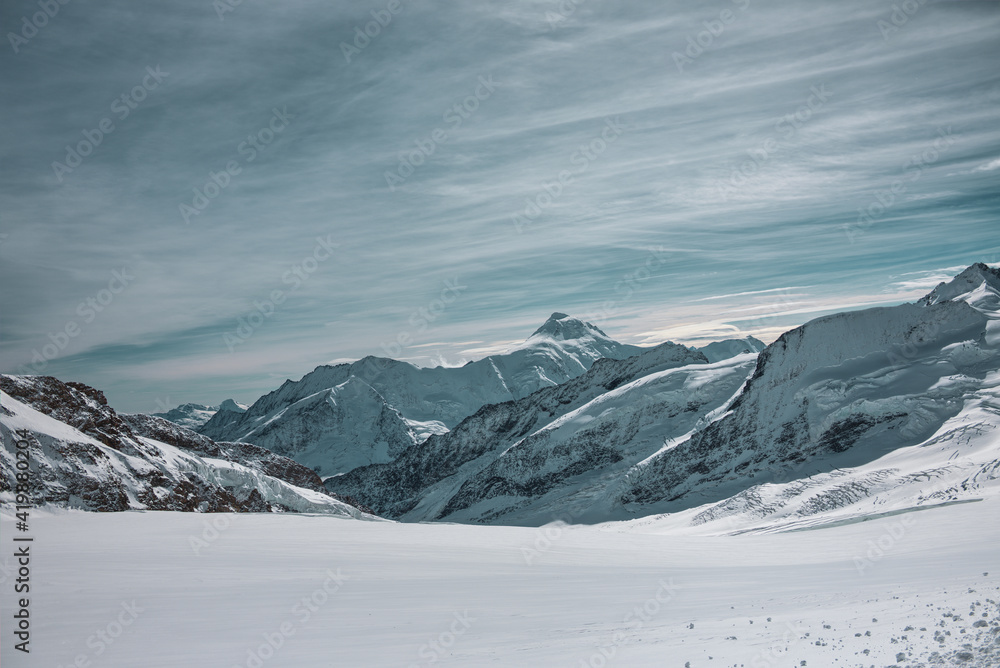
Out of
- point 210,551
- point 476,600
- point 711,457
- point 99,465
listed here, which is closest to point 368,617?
point 476,600

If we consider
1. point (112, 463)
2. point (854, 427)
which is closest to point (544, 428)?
point (854, 427)

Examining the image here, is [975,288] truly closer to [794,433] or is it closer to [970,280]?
[970,280]

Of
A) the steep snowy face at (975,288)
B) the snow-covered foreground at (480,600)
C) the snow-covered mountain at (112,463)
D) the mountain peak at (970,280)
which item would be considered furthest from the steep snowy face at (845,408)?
the snow-covered mountain at (112,463)

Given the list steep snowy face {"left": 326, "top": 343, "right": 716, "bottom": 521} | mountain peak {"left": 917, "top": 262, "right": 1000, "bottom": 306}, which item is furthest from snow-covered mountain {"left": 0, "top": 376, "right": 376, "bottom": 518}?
mountain peak {"left": 917, "top": 262, "right": 1000, "bottom": 306}

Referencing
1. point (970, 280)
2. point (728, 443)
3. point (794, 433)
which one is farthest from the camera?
point (970, 280)

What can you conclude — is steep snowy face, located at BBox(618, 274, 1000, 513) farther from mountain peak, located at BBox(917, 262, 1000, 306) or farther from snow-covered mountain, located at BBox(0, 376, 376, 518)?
snow-covered mountain, located at BBox(0, 376, 376, 518)

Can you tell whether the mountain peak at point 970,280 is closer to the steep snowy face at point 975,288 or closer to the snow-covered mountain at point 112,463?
the steep snowy face at point 975,288
